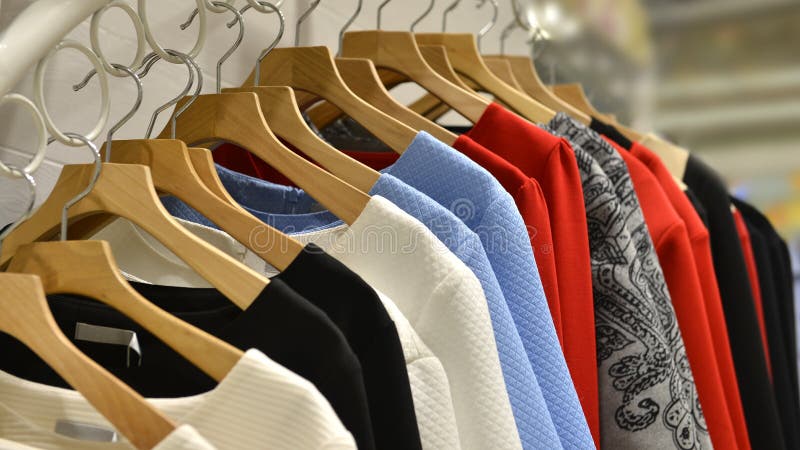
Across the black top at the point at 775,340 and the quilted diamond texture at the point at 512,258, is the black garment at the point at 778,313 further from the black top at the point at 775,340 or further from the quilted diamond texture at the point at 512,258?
the quilted diamond texture at the point at 512,258

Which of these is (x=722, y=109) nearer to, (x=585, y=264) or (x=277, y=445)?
(x=585, y=264)

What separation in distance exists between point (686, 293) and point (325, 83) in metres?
0.42

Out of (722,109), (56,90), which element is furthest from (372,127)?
(722,109)

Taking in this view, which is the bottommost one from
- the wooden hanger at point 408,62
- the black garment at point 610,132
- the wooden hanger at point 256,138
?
the wooden hanger at point 256,138

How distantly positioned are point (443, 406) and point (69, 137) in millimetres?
310

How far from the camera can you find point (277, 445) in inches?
19.2

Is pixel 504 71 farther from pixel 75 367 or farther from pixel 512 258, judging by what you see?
pixel 75 367

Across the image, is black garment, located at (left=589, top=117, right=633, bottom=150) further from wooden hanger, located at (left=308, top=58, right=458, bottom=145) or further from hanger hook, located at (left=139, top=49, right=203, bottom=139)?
hanger hook, located at (left=139, top=49, right=203, bottom=139)

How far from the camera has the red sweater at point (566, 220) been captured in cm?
79

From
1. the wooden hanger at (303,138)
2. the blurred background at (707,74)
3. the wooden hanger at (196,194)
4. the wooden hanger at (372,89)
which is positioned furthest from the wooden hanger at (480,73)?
the blurred background at (707,74)

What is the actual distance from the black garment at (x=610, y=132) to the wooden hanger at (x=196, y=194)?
1.68 ft

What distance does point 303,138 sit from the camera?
0.74 m

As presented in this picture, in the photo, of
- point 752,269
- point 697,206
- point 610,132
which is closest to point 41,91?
point 610,132

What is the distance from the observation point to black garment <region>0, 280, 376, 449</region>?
1.74 ft
